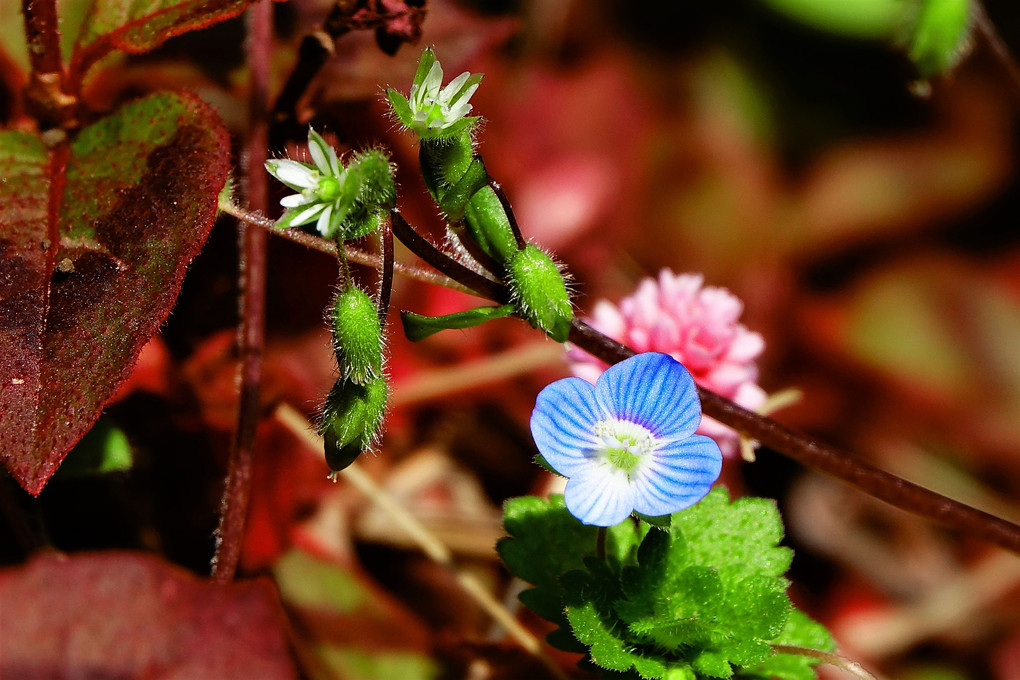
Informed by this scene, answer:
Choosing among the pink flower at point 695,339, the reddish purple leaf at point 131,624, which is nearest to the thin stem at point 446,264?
the pink flower at point 695,339

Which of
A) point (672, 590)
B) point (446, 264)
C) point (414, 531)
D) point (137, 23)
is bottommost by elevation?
point (414, 531)

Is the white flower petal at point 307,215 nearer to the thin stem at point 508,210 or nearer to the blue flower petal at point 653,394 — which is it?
the thin stem at point 508,210

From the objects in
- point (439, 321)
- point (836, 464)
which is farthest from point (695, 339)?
point (439, 321)

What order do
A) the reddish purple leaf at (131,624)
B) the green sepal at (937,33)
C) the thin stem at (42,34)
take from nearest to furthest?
the reddish purple leaf at (131,624), the thin stem at (42,34), the green sepal at (937,33)

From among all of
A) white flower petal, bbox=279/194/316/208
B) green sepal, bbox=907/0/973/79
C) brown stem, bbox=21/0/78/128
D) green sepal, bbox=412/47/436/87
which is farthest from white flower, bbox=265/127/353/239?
green sepal, bbox=907/0/973/79

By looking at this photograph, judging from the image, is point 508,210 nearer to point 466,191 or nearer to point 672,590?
point 466,191

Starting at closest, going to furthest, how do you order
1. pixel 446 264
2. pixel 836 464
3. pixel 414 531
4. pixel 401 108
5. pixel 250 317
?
pixel 401 108, pixel 446 264, pixel 836 464, pixel 250 317, pixel 414 531

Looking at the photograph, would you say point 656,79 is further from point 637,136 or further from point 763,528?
point 763,528

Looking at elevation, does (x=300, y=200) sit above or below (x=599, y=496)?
above
